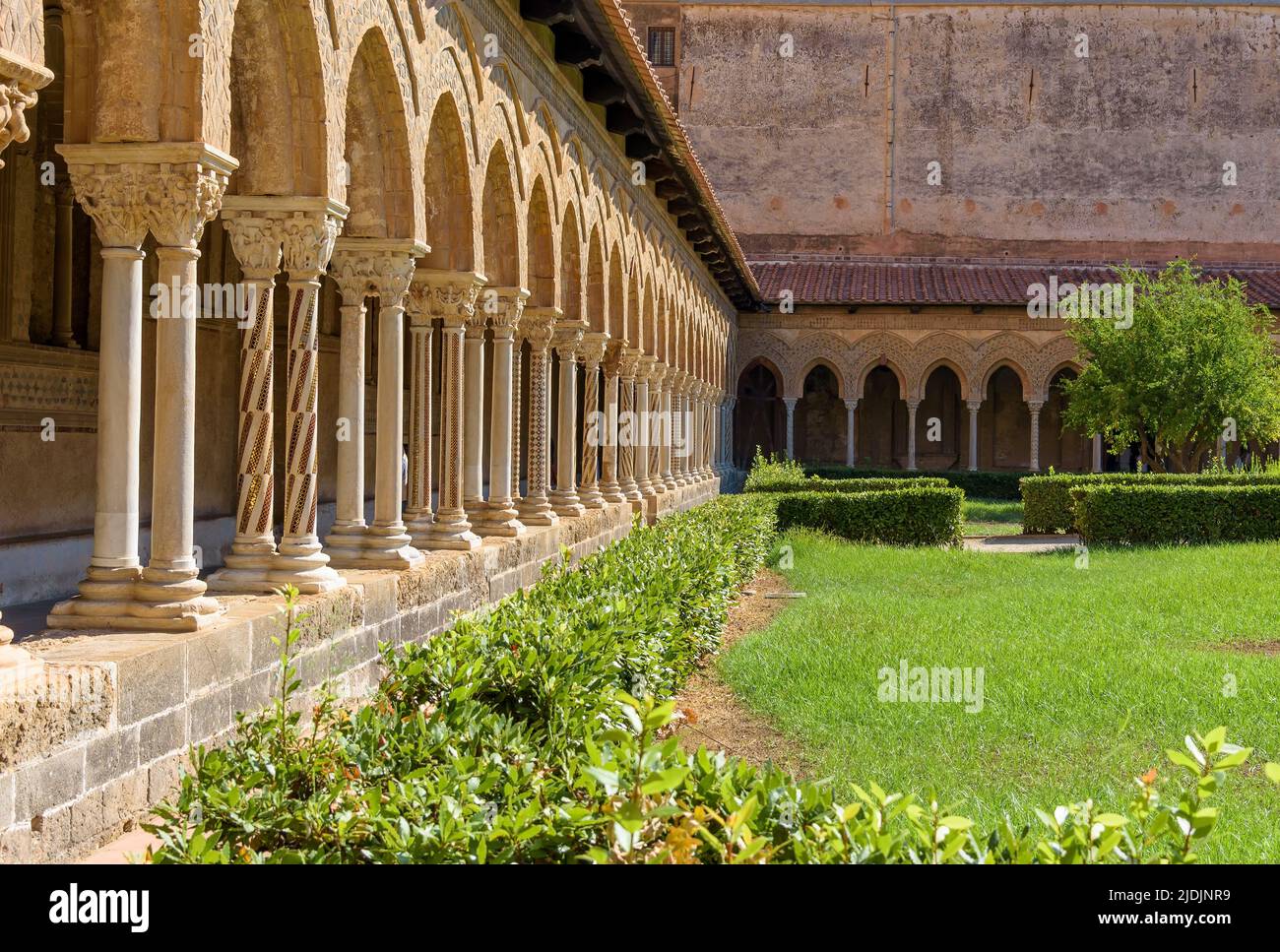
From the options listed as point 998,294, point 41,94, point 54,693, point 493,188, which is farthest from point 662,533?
point 998,294

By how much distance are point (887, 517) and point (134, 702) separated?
1726 centimetres

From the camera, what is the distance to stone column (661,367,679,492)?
22266 millimetres

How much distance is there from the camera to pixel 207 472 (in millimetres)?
11438

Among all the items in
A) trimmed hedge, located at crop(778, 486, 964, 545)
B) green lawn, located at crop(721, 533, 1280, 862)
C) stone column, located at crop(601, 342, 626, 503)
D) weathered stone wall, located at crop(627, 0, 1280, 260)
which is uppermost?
weathered stone wall, located at crop(627, 0, 1280, 260)

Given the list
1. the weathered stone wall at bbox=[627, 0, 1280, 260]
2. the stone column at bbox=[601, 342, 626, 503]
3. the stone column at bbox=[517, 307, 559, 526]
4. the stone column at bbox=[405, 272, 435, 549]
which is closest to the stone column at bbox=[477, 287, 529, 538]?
the stone column at bbox=[517, 307, 559, 526]

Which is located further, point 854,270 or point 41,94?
point 854,270

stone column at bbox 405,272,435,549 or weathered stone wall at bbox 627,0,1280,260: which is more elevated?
weathered stone wall at bbox 627,0,1280,260

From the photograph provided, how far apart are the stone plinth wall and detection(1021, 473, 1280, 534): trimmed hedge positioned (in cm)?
1744

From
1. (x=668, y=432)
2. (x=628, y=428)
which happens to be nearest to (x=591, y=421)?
(x=628, y=428)

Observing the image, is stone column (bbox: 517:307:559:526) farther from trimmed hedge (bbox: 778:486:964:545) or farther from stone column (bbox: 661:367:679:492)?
trimmed hedge (bbox: 778:486:964:545)

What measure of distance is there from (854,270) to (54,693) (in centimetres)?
3359

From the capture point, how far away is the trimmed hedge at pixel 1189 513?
20422mm

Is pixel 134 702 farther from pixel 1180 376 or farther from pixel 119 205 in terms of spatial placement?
pixel 1180 376
